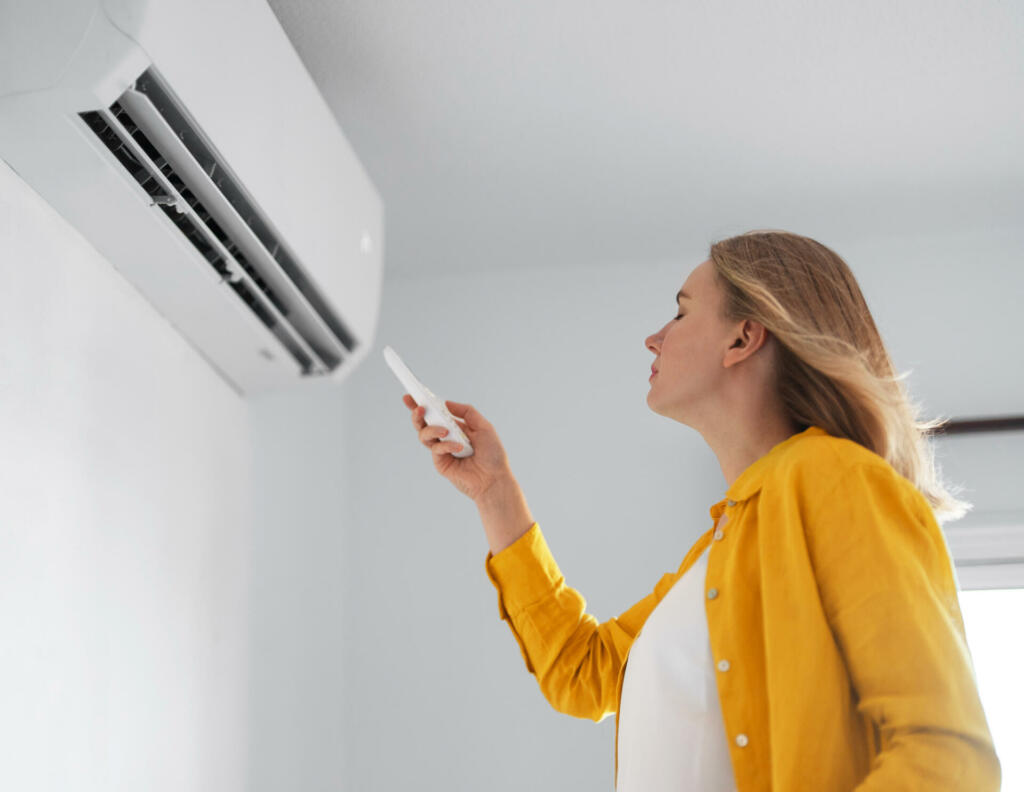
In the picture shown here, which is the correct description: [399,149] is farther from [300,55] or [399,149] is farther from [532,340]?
[532,340]

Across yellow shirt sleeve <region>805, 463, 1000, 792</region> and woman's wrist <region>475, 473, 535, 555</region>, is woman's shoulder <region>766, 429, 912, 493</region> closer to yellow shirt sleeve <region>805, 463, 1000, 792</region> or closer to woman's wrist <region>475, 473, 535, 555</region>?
yellow shirt sleeve <region>805, 463, 1000, 792</region>

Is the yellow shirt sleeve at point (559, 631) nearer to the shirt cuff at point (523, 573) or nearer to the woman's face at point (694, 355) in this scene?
the shirt cuff at point (523, 573)

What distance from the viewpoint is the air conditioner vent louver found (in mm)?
1143

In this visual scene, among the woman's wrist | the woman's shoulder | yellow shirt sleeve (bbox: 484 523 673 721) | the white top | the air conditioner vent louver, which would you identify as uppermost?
the air conditioner vent louver

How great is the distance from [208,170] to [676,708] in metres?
0.81

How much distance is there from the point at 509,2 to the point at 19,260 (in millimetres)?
750

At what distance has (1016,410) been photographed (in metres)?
2.12

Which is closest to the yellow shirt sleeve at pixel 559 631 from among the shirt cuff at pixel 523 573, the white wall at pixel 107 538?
the shirt cuff at pixel 523 573

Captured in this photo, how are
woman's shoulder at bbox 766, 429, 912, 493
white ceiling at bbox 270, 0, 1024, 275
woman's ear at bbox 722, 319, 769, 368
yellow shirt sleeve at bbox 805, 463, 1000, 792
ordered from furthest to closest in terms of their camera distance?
1. white ceiling at bbox 270, 0, 1024, 275
2. woman's ear at bbox 722, 319, 769, 368
3. woman's shoulder at bbox 766, 429, 912, 493
4. yellow shirt sleeve at bbox 805, 463, 1000, 792

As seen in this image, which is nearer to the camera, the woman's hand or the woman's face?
the woman's face

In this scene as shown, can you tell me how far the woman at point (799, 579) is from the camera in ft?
2.48

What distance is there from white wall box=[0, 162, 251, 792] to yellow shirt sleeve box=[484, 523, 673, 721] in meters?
0.48

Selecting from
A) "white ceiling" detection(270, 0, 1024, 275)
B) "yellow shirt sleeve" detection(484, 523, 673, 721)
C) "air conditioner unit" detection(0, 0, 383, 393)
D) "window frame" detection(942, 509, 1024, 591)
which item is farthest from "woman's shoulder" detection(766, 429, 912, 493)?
"window frame" detection(942, 509, 1024, 591)

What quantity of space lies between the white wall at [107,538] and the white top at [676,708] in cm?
63
